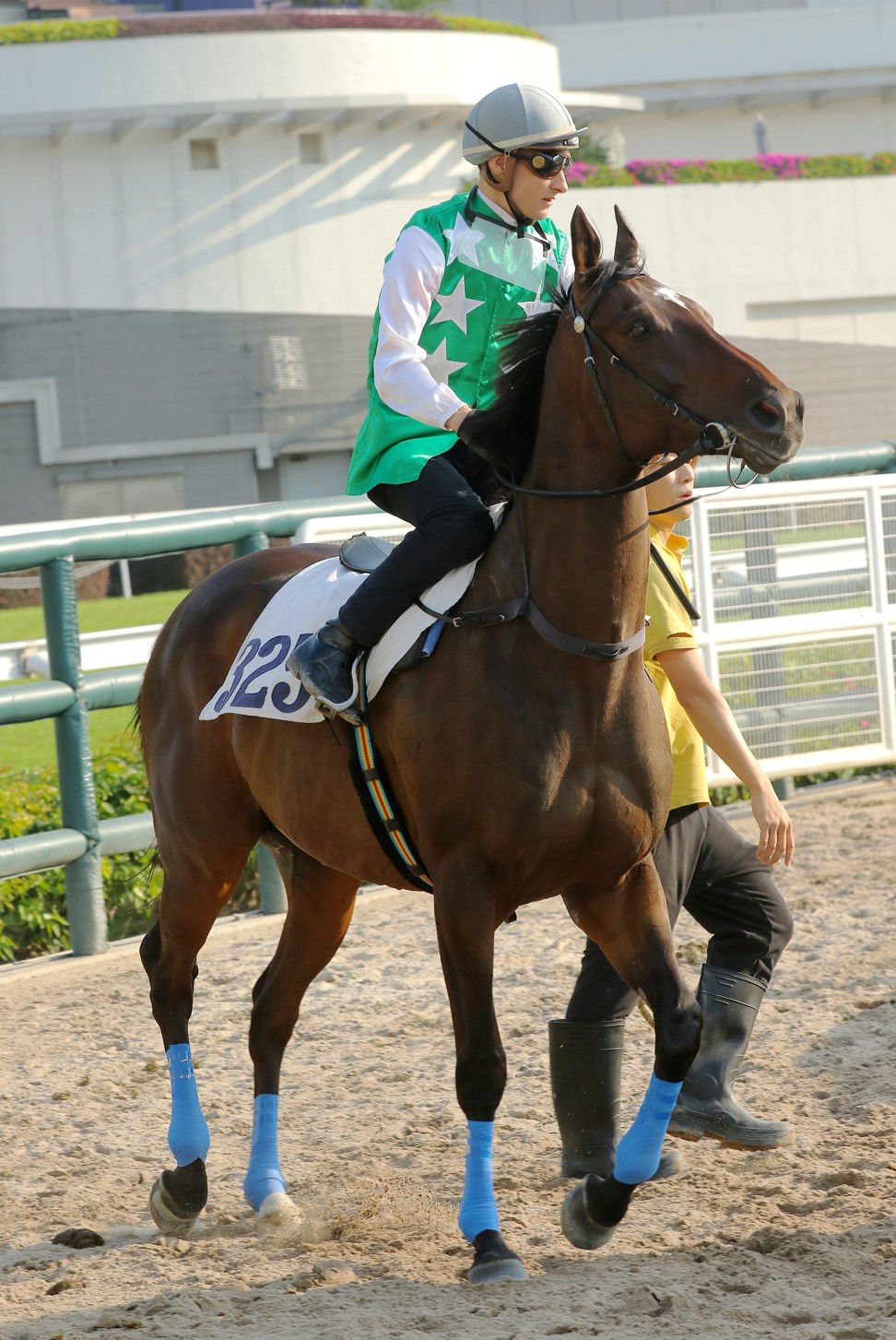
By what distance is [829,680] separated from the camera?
7.89 metres

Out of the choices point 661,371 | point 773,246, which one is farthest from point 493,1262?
point 773,246

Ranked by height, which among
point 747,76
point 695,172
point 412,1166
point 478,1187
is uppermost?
point 747,76

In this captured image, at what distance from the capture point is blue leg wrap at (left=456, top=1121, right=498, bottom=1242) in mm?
3250

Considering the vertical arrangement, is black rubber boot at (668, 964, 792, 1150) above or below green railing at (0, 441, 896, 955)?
below

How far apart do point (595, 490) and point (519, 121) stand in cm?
92

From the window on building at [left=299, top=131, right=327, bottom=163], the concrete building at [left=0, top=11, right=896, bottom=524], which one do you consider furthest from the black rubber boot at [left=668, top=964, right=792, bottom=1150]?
the window on building at [left=299, top=131, right=327, bottom=163]

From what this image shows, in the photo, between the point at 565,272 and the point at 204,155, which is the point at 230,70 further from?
the point at 565,272

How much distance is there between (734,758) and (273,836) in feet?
4.29

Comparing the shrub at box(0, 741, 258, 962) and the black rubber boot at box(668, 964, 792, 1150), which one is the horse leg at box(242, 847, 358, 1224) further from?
the shrub at box(0, 741, 258, 962)

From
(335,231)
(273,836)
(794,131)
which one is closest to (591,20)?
(794,131)

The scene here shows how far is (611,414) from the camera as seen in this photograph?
3.07 meters

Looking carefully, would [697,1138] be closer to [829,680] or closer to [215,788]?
[215,788]

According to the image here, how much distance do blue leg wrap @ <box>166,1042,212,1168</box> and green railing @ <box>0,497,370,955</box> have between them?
207cm

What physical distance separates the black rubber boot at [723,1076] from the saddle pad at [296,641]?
1.29 meters
